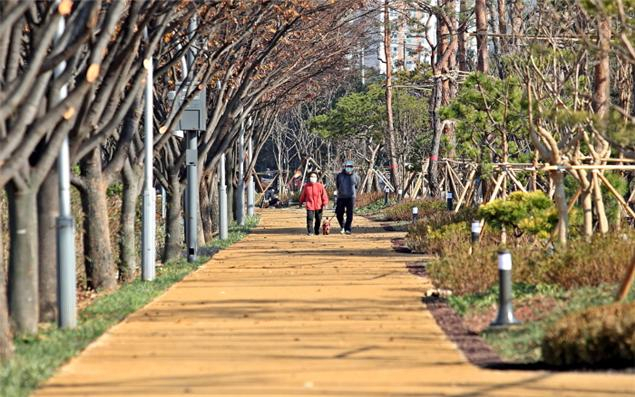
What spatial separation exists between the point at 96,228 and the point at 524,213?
22.3ft

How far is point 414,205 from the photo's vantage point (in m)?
42.9

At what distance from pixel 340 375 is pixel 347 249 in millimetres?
17805

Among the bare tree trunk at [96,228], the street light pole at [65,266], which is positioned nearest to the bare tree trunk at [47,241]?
the street light pole at [65,266]

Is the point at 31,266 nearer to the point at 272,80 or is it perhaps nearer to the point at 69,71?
the point at 69,71

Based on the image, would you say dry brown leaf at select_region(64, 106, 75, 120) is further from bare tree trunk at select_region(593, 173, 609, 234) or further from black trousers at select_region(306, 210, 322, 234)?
black trousers at select_region(306, 210, 322, 234)

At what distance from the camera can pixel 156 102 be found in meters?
27.5

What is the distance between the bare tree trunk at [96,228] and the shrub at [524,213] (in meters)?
6.25

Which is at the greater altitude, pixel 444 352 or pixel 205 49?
pixel 205 49

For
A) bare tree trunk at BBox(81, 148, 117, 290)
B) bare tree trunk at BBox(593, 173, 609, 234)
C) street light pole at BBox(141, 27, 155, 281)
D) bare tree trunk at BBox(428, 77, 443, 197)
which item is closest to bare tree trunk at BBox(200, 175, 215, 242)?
bare tree trunk at BBox(428, 77, 443, 197)

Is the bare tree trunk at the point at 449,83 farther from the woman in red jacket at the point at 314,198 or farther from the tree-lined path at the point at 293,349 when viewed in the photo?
the tree-lined path at the point at 293,349

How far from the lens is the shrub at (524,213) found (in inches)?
861

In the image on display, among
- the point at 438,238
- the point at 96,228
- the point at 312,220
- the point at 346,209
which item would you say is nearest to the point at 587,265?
the point at 96,228

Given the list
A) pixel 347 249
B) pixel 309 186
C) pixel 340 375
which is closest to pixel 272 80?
pixel 309 186

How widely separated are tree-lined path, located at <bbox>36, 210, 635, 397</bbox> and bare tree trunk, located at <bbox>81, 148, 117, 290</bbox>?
1.11 m
